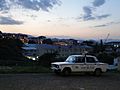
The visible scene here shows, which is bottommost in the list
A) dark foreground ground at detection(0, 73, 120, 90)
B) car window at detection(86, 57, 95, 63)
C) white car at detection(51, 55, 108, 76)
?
dark foreground ground at detection(0, 73, 120, 90)

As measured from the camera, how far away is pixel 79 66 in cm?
2523

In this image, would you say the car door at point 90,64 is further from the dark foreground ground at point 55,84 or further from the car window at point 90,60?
the dark foreground ground at point 55,84

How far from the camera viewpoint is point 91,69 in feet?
84.2

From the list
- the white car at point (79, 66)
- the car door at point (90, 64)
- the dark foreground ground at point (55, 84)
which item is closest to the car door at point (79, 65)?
the white car at point (79, 66)

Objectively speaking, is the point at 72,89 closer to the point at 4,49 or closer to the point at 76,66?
the point at 76,66

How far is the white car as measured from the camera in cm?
2491

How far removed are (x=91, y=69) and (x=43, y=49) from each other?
479ft

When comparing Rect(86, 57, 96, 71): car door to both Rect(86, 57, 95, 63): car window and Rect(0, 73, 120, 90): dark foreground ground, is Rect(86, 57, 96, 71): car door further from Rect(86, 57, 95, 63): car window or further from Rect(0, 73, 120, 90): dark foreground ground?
Rect(0, 73, 120, 90): dark foreground ground

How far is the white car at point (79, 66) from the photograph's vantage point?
81.7 feet

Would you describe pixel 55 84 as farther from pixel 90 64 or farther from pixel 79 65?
pixel 90 64

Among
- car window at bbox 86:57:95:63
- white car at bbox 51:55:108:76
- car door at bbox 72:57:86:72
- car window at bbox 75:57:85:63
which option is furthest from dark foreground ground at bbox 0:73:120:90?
car window at bbox 86:57:95:63

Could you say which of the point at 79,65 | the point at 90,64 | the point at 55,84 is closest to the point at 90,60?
the point at 90,64

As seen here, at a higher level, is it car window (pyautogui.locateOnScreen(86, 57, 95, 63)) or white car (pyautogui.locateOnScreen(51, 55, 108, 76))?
car window (pyautogui.locateOnScreen(86, 57, 95, 63))

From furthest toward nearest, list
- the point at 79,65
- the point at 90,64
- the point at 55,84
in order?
the point at 90,64, the point at 79,65, the point at 55,84
